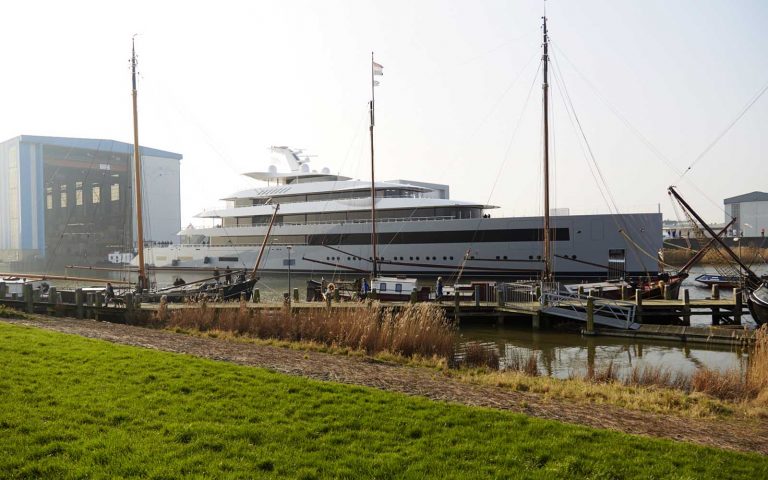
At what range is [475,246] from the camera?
3488 centimetres

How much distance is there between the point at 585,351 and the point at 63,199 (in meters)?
58.3

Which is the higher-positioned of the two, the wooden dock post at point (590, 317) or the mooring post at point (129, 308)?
the mooring post at point (129, 308)

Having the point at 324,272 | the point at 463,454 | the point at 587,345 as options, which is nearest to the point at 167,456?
the point at 463,454

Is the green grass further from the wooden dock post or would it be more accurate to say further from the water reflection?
the wooden dock post

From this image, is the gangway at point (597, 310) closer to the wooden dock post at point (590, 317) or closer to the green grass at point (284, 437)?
the wooden dock post at point (590, 317)

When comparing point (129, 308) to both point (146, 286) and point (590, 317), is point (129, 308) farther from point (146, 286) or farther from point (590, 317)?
point (590, 317)

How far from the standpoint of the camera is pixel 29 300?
64.5ft

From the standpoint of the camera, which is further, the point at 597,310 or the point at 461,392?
the point at 597,310

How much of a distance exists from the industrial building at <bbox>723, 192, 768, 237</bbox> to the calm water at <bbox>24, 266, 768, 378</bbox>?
70.5 meters

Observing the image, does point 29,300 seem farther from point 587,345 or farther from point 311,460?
point 311,460

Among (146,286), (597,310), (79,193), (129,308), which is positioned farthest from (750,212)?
(129,308)

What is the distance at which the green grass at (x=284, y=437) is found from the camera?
175 inches

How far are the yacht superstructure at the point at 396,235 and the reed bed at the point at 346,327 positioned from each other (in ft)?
60.7

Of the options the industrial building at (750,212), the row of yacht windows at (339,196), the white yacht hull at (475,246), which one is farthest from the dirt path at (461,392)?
the industrial building at (750,212)
